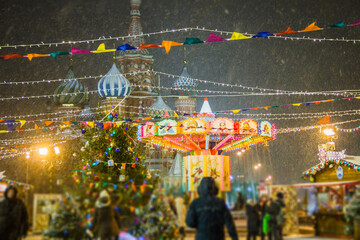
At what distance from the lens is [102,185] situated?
7906mm

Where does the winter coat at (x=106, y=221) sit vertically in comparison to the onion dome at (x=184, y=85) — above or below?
below

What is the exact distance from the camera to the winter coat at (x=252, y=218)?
7.24m

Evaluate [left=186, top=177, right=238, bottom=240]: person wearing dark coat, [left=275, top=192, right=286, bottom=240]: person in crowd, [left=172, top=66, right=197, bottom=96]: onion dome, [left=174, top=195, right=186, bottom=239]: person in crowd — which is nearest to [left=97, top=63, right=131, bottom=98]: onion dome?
[left=172, top=66, right=197, bottom=96]: onion dome

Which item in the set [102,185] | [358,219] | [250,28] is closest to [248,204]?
[358,219]

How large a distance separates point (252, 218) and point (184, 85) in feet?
142

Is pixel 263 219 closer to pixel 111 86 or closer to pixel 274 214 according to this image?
pixel 274 214

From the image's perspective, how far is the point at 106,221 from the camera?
7.05 metres

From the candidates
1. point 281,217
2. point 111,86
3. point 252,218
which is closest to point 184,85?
point 111,86

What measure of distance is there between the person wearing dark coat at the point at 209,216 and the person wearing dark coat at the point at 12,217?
8.67 ft

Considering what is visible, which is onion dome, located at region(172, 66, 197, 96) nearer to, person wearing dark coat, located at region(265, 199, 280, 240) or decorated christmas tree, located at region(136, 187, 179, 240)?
decorated christmas tree, located at region(136, 187, 179, 240)

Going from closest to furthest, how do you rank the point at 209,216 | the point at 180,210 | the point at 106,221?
1. the point at 209,216
2. the point at 106,221
3. the point at 180,210

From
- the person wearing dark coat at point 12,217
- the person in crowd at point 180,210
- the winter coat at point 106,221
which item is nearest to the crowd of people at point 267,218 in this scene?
the person in crowd at point 180,210

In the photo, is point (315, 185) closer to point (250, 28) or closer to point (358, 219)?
point (358, 219)

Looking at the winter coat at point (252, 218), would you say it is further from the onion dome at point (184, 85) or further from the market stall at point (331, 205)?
the onion dome at point (184, 85)
